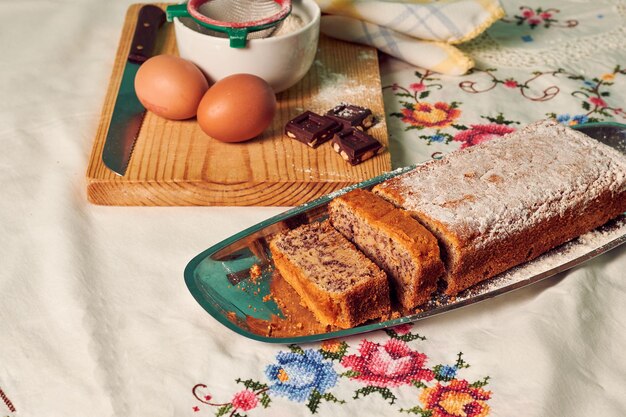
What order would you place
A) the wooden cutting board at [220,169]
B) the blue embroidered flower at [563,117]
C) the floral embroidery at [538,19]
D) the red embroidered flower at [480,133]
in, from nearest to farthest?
the wooden cutting board at [220,169] → the red embroidered flower at [480,133] → the blue embroidered flower at [563,117] → the floral embroidery at [538,19]

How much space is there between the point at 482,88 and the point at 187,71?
863mm

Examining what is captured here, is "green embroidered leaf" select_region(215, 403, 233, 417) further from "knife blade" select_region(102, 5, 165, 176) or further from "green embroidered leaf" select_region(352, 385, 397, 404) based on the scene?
"knife blade" select_region(102, 5, 165, 176)

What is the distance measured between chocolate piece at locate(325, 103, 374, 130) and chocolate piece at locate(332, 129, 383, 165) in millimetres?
50

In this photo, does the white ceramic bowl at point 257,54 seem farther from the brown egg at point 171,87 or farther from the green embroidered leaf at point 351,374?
the green embroidered leaf at point 351,374

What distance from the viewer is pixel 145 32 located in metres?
2.34

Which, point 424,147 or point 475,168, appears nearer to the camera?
point 475,168

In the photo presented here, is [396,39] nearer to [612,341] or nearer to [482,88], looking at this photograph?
[482,88]

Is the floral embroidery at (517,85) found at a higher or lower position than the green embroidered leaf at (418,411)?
lower

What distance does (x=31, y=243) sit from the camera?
5.46ft

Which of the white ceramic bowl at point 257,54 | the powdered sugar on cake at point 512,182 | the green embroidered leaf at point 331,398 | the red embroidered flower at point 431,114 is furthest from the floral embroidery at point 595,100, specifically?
the green embroidered leaf at point 331,398

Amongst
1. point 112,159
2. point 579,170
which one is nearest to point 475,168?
point 579,170

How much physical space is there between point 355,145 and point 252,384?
0.68 metres

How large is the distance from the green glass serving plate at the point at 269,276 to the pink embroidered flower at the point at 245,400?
0.32ft

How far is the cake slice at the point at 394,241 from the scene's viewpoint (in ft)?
4.63
